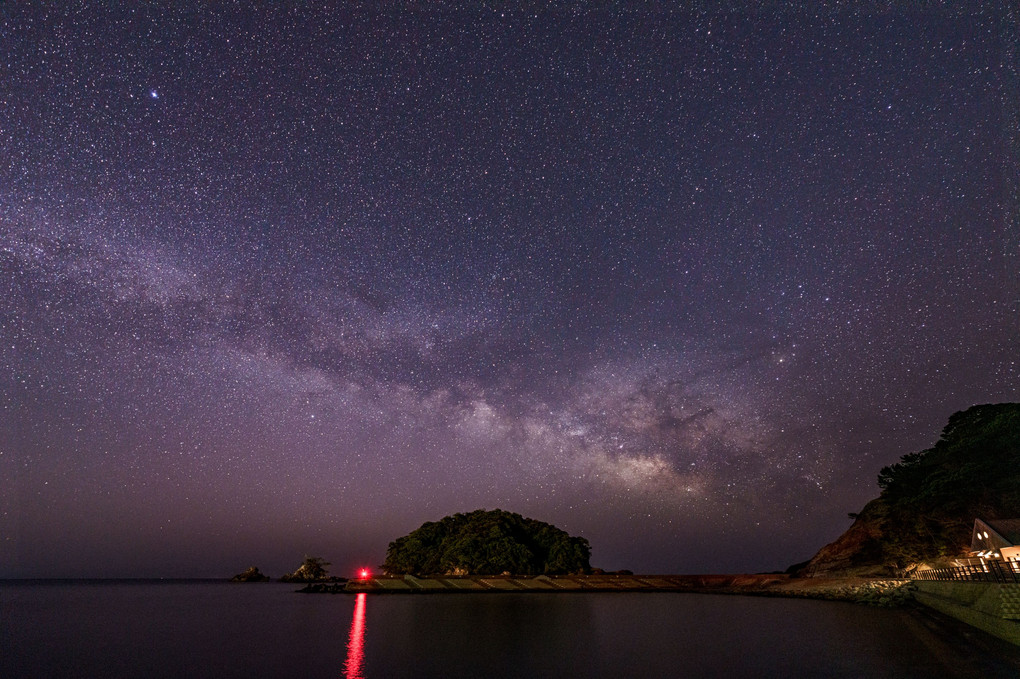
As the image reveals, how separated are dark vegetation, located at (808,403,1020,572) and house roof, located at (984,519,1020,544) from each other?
8.06 ft

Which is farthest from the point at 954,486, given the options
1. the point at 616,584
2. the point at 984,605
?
the point at 616,584

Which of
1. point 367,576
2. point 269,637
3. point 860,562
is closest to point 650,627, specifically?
point 269,637

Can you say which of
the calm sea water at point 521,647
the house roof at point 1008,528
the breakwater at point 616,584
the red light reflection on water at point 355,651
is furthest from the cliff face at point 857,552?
the red light reflection on water at point 355,651

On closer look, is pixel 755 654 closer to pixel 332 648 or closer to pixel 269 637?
pixel 332 648

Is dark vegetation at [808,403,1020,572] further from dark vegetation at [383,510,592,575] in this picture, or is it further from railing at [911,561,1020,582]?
dark vegetation at [383,510,592,575]

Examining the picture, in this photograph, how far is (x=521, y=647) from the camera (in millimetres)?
35156

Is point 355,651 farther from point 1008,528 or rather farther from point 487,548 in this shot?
point 487,548

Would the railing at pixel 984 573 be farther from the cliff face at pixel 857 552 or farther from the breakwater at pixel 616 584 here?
the cliff face at pixel 857 552

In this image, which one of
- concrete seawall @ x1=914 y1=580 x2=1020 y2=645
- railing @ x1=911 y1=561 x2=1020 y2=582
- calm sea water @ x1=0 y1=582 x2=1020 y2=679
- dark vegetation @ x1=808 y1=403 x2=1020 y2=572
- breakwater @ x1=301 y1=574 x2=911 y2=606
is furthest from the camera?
breakwater @ x1=301 y1=574 x2=911 y2=606

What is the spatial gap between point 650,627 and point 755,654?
16.3 meters

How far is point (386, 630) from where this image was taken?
45656 mm

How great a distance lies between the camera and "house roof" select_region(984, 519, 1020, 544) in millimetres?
52875

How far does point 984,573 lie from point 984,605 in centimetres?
715

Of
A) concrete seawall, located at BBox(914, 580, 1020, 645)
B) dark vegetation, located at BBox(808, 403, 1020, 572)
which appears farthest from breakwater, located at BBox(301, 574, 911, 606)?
concrete seawall, located at BBox(914, 580, 1020, 645)
